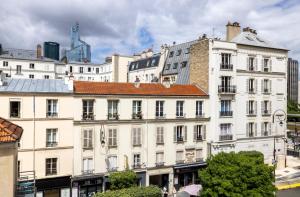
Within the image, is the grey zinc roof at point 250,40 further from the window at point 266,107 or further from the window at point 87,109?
the window at point 87,109

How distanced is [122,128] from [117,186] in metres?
5.99

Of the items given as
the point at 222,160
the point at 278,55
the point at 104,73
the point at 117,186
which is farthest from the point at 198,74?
the point at 104,73

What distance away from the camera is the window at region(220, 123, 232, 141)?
38.5m

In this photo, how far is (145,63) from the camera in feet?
192

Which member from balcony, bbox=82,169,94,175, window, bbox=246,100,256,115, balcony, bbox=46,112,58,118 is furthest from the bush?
window, bbox=246,100,256,115

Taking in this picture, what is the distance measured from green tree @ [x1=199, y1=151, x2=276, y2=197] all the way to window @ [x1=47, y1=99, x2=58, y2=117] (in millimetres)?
15391

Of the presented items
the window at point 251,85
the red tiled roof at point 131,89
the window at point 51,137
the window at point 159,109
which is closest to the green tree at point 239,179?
the window at point 159,109

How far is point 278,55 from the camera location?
43.6 metres

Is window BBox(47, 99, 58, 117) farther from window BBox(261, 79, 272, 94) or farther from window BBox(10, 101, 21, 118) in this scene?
window BBox(261, 79, 272, 94)

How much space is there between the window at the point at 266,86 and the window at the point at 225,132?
25.9ft

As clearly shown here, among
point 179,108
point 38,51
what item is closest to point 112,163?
point 179,108

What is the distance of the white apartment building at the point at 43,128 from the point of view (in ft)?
90.6

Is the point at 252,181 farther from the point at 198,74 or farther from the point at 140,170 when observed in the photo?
the point at 198,74

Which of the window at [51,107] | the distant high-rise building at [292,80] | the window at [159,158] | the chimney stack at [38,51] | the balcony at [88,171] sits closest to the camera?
the window at [51,107]
